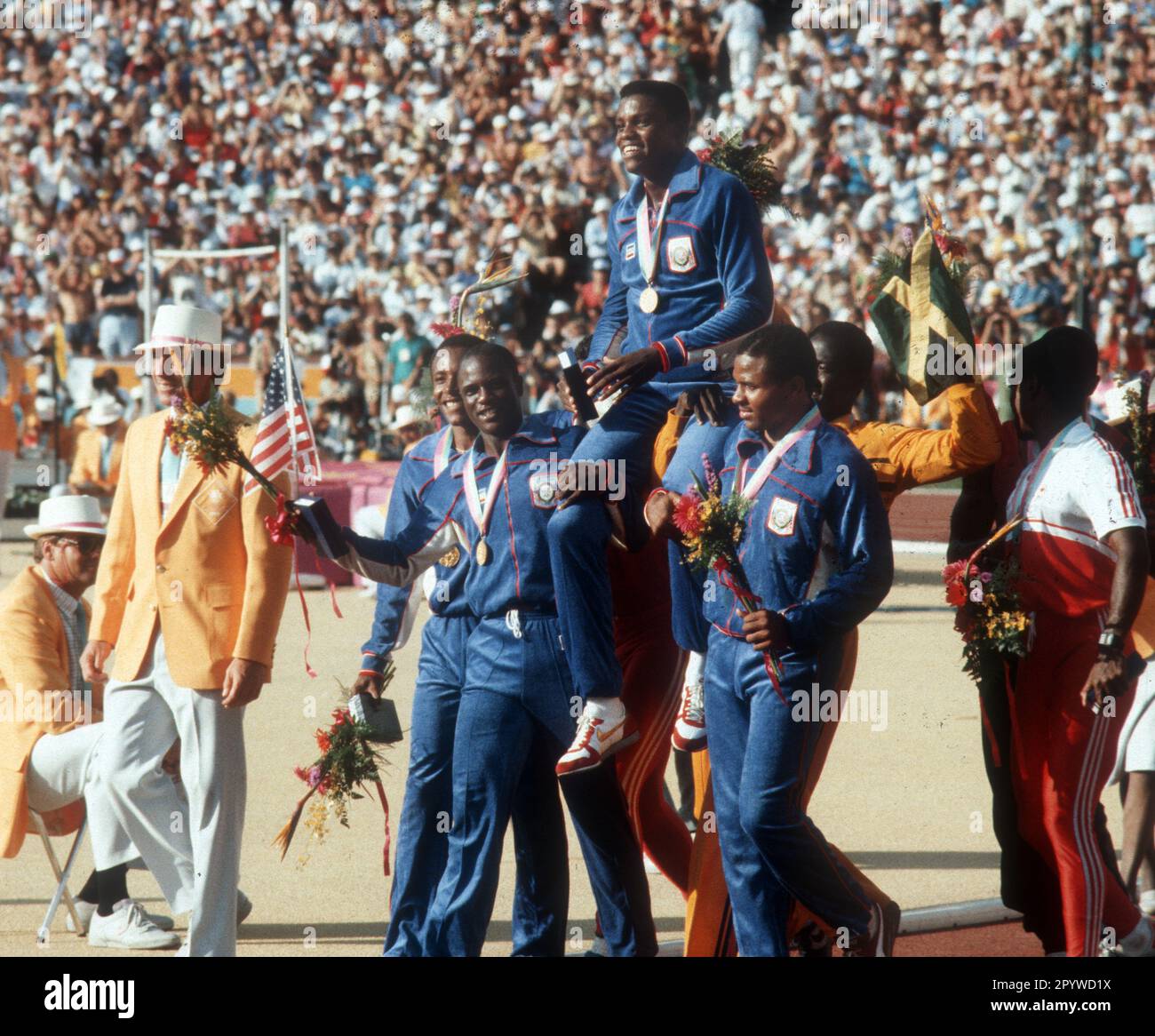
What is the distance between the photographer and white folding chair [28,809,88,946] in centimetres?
708

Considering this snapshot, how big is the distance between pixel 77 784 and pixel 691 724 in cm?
234

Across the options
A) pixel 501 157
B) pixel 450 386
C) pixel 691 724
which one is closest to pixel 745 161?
pixel 450 386

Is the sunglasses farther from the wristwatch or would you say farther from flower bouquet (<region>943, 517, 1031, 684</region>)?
the wristwatch

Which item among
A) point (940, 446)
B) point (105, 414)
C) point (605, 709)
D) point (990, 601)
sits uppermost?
point (940, 446)

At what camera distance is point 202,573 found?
21.3ft

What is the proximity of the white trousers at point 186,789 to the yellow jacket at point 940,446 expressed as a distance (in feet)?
7.56

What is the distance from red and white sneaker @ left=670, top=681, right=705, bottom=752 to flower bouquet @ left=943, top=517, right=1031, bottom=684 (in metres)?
0.92

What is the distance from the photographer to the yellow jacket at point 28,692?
7.24 m

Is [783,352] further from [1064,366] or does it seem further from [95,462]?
[95,462]

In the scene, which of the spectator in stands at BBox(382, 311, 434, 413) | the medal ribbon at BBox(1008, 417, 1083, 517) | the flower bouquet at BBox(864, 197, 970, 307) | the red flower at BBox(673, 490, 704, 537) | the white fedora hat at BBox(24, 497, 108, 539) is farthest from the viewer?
the spectator in stands at BBox(382, 311, 434, 413)

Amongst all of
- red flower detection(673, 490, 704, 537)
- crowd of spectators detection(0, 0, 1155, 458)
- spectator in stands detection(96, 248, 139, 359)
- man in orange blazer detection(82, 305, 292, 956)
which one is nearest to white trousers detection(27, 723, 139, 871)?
man in orange blazer detection(82, 305, 292, 956)

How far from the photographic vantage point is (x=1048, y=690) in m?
6.30
